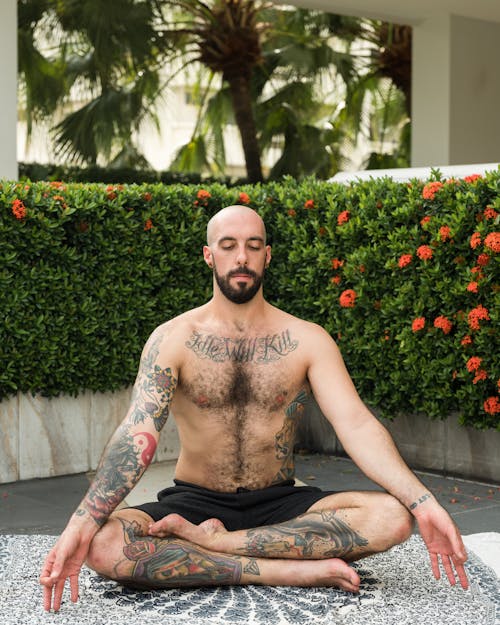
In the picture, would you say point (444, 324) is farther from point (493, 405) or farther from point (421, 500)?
point (421, 500)

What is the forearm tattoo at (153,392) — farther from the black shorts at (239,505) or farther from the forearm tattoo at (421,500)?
the forearm tattoo at (421,500)

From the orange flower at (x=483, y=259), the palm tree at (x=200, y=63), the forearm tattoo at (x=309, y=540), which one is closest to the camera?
the forearm tattoo at (x=309, y=540)

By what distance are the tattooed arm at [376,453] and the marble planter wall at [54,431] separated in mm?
2709

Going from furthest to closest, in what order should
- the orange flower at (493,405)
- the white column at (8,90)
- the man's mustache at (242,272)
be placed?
1. the white column at (8,90)
2. the orange flower at (493,405)
3. the man's mustache at (242,272)

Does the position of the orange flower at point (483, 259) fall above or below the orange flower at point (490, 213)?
below

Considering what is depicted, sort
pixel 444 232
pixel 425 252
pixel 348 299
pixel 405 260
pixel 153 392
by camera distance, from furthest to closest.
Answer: pixel 348 299 → pixel 405 260 → pixel 425 252 → pixel 444 232 → pixel 153 392

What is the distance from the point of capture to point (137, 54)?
13.8m

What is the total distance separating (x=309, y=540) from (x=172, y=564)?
0.47 metres

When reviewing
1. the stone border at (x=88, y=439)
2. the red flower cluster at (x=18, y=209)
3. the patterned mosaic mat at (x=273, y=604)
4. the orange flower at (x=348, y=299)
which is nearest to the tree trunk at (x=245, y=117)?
the orange flower at (x=348, y=299)

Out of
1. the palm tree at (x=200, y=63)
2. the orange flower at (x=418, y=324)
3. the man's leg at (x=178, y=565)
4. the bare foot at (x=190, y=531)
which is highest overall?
the palm tree at (x=200, y=63)

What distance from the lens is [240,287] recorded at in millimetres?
3633

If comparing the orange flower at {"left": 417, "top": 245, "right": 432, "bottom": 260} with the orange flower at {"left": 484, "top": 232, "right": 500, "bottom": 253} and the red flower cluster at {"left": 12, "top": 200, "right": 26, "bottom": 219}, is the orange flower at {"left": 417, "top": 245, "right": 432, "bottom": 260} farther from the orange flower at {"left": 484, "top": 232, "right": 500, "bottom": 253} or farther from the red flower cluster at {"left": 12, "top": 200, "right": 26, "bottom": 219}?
the red flower cluster at {"left": 12, "top": 200, "right": 26, "bottom": 219}

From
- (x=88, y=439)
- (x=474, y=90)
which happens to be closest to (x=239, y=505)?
(x=88, y=439)

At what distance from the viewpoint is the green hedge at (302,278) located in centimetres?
560
